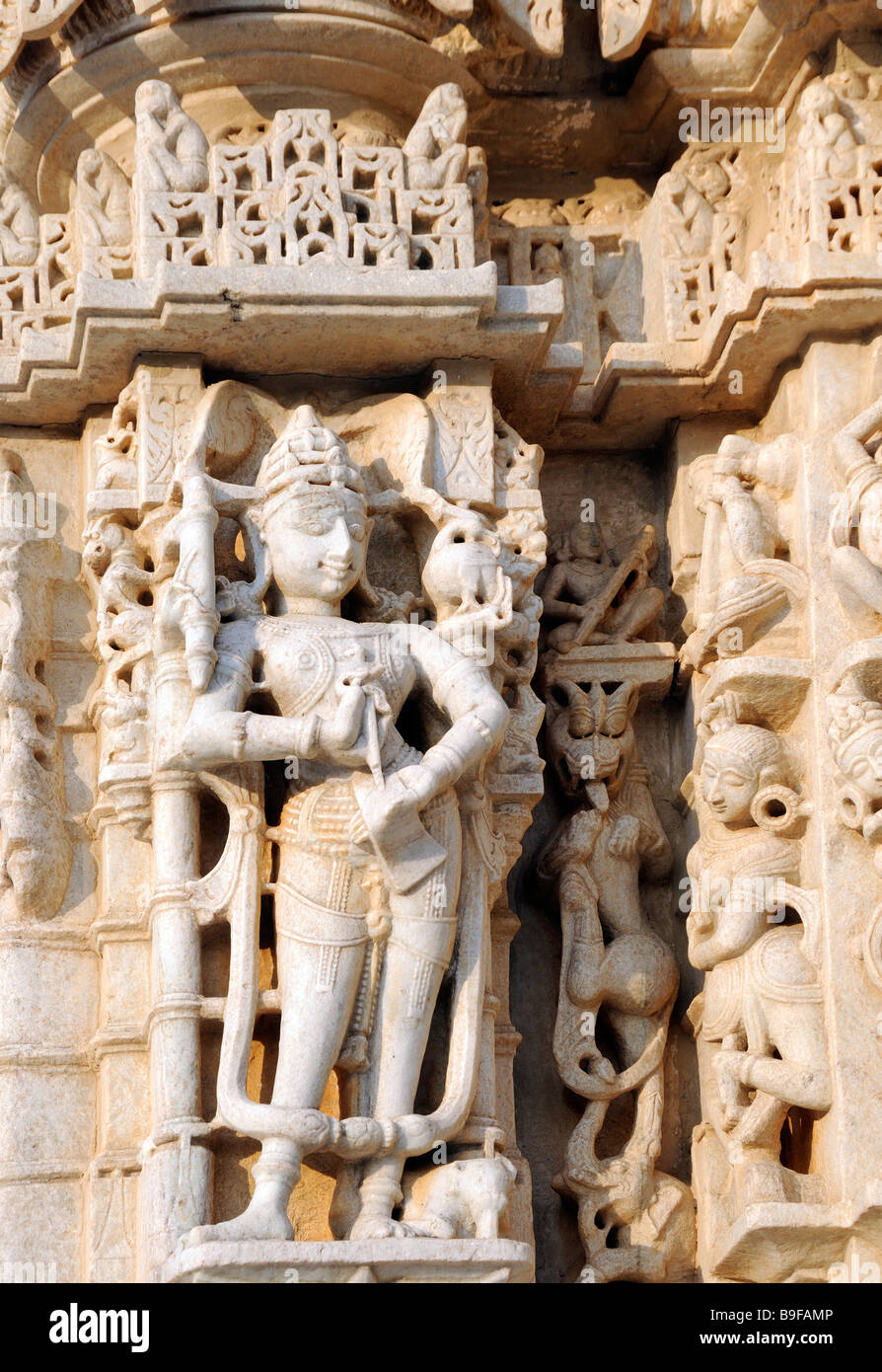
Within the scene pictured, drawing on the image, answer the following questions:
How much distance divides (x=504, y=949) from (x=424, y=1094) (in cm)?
62

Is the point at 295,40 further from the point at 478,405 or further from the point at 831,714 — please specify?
the point at 831,714

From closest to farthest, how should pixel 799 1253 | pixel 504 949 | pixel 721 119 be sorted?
pixel 799 1253 → pixel 504 949 → pixel 721 119

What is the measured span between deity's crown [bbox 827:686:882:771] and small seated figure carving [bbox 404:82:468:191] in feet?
6.85

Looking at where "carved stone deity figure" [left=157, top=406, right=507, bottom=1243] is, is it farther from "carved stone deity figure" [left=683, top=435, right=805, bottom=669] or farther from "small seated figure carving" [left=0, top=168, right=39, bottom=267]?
"small seated figure carving" [left=0, top=168, right=39, bottom=267]

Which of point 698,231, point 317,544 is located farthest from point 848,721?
point 698,231

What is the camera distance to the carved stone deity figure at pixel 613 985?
8.91 meters

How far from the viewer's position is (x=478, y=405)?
367 inches

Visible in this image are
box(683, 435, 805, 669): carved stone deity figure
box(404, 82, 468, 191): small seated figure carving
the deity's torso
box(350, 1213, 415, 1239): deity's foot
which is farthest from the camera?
box(404, 82, 468, 191): small seated figure carving

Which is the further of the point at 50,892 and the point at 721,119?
the point at 721,119

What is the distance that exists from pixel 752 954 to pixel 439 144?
9.24ft

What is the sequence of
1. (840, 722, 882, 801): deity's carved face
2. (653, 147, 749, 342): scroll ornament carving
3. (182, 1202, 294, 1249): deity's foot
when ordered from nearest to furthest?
(182, 1202, 294, 1249): deity's foot → (840, 722, 882, 801): deity's carved face → (653, 147, 749, 342): scroll ornament carving

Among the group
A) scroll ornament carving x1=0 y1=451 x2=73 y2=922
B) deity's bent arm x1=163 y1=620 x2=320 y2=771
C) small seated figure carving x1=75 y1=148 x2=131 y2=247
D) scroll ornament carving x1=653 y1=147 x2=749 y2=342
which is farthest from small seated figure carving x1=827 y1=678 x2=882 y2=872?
small seated figure carving x1=75 y1=148 x2=131 y2=247

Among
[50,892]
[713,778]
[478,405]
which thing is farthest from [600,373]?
[50,892]

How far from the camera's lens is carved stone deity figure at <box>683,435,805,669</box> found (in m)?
9.21
